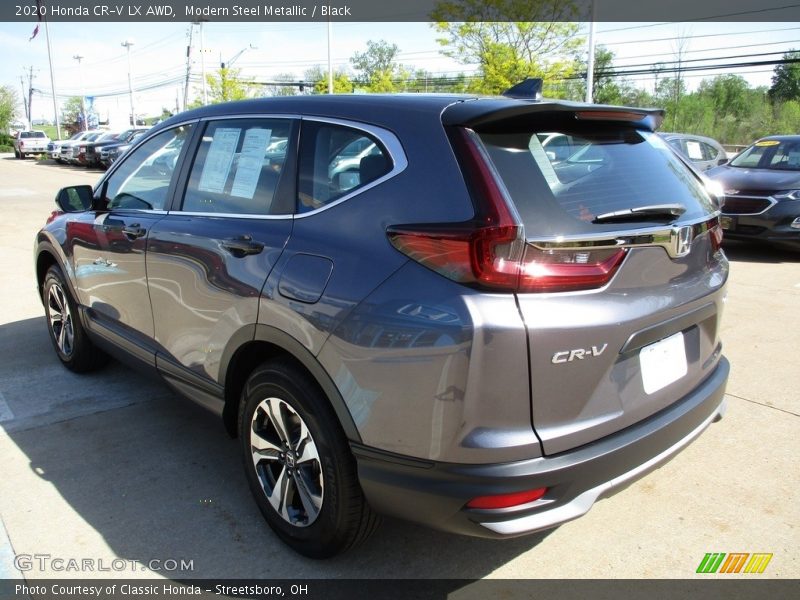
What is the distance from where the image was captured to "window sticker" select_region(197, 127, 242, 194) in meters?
3.07

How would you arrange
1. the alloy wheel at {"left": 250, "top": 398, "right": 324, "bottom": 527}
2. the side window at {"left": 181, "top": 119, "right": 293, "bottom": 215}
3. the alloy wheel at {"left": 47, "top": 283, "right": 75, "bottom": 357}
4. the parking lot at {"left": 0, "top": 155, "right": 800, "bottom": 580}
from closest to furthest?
the alloy wheel at {"left": 250, "top": 398, "right": 324, "bottom": 527}, the parking lot at {"left": 0, "top": 155, "right": 800, "bottom": 580}, the side window at {"left": 181, "top": 119, "right": 293, "bottom": 215}, the alloy wheel at {"left": 47, "top": 283, "right": 75, "bottom": 357}

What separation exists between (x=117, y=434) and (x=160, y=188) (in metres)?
1.43

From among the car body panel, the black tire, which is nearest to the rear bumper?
the black tire

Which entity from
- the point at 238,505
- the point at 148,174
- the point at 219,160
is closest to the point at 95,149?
the point at 148,174

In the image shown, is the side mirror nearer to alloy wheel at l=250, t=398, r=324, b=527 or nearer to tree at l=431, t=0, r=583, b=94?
alloy wheel at l=250, t=398, r=324, b=527

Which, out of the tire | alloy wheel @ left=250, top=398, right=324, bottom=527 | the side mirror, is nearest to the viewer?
the tire

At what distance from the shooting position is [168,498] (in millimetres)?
3062

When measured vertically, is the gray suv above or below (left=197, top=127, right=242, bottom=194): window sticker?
below

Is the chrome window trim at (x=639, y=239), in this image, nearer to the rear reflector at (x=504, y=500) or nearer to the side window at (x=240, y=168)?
the rear reflector at (x=504, y=500)

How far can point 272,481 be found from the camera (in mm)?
2750

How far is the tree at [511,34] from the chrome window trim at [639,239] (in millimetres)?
24051

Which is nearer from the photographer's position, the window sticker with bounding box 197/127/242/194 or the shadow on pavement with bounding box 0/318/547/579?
the shadow on pavement with bounding box 0/318/547/579

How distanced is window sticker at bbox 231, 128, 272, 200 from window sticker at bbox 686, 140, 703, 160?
11.2m

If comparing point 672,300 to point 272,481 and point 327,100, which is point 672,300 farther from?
point 272,481
